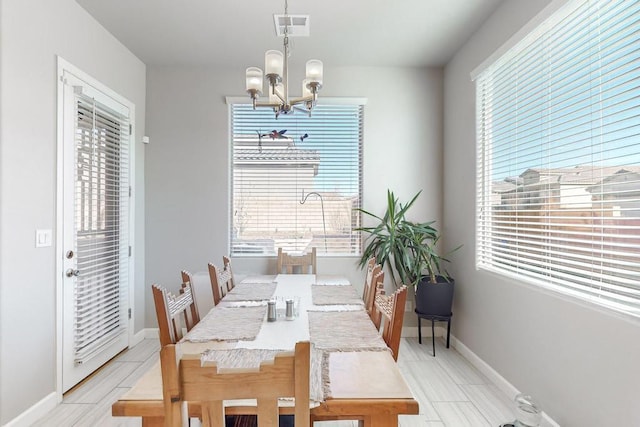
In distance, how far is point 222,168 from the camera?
12.7 feet

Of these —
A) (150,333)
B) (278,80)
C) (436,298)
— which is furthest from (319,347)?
(150,333)

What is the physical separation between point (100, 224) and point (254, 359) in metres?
2.39

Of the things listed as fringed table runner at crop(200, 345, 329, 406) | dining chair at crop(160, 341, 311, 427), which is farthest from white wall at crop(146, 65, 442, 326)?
dining chair at crop(160, 341, 311, 427)

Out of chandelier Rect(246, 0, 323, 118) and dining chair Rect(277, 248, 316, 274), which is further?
dining chair Rect(277, 248, 316, 274)

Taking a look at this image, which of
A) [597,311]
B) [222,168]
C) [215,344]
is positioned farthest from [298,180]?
[597,311]

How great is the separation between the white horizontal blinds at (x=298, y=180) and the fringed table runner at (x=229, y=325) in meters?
1.81

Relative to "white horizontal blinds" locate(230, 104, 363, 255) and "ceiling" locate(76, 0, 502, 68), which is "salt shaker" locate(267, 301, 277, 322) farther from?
"ceiling" locate(76, 0, 502, 68)

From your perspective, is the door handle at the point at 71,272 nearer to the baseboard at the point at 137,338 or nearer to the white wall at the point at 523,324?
the baseboard at the point at 137,338

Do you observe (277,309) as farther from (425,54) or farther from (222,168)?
(425,54)

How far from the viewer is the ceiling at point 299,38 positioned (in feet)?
9.02

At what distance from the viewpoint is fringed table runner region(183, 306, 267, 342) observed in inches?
65.4

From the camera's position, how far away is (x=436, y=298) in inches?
132

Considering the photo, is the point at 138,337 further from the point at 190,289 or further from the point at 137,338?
the point at 190,289

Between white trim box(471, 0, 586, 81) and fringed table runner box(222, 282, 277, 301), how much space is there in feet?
8.04
